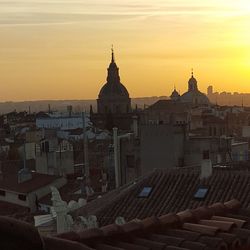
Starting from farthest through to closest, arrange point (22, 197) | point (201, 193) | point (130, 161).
→ point (22, 197)
point (130, 161)
point (201, 193)

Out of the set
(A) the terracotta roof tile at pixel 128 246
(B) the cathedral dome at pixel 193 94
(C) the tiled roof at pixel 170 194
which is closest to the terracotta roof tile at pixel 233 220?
(A) the terracotta roof tile at pixel 128 246

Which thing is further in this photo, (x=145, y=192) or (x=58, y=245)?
(x=145, y=192)

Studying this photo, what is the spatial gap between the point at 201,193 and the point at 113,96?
262ft

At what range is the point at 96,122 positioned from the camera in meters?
86.4

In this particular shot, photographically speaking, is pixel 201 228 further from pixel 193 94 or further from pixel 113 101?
pixel 193 94

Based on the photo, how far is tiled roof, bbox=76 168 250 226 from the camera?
12875 millimetres

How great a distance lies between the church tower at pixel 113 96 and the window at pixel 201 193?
2982 inches

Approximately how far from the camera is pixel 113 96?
92875 millimetres

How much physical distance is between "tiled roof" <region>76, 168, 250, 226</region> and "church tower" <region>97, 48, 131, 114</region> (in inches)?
2946

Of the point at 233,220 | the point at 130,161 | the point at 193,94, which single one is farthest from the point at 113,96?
the point at 233,220

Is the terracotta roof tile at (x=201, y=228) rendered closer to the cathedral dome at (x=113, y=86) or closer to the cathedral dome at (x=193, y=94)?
the cathedral dome at (x=113, y=86)

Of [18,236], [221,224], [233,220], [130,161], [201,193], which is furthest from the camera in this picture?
[130,161]

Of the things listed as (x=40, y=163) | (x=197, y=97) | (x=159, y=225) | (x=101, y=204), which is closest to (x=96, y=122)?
(x=197, y=97)

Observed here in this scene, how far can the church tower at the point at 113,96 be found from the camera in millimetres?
91125
